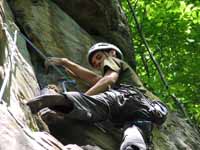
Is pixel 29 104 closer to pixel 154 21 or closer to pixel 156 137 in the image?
pixel 156 137

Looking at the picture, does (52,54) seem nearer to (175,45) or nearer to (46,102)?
(46,102)

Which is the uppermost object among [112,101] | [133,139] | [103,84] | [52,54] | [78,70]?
[52,54]

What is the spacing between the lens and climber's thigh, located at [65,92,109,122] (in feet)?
20.4

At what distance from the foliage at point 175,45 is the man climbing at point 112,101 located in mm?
4564

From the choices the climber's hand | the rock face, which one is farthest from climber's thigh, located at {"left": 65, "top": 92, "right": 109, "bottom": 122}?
the climber's hand

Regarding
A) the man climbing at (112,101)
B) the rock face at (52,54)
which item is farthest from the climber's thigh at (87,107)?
the rock face at (52,54)

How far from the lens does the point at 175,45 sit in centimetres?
1376

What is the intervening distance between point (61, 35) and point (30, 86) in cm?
269

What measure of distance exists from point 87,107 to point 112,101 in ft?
1.42

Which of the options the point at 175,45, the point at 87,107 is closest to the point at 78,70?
the point at 87,107

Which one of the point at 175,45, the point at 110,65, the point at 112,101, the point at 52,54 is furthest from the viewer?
the point at 175,45

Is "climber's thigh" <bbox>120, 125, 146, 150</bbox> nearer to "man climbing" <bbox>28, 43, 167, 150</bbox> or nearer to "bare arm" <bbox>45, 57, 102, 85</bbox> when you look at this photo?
"man climbing" <bbox>28, 43, 167, 150</bbox>

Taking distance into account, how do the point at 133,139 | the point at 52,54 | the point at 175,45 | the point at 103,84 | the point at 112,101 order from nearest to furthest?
the point at 133,139 → the point at 112,101 → the point at 103,84 → the point at 52,54 → the point at 175,45

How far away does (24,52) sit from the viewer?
26.3 ft
